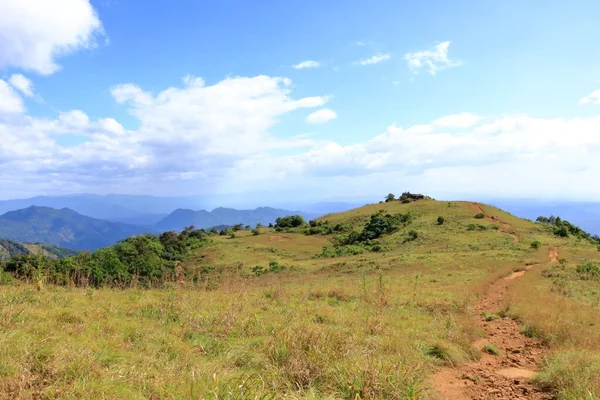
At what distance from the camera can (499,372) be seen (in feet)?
22.9

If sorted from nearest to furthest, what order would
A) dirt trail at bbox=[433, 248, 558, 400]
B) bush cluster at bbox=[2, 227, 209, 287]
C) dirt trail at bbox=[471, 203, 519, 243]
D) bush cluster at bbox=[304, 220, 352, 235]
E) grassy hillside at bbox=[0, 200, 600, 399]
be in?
grassy hillside at bbox=[0, 200, 600, 399], dirt trail at bbox=[433, 248, 558, 400], bush cluster at bbox=[2, 227, 209, 287], dirt trail at bbox=[471, 203, 519, 243], bush cluster at bbox=[304, 220, 352, 235]

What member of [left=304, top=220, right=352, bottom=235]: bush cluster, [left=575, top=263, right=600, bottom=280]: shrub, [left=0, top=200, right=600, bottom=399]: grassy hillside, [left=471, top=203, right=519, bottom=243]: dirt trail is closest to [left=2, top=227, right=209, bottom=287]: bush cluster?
[left=304, top=220, right=352, bottom=235]: bush cluster

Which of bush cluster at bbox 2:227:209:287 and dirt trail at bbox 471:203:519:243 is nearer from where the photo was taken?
bush cluster at bbox 2:227:209:287

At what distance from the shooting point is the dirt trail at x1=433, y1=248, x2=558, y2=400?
19.0 ft

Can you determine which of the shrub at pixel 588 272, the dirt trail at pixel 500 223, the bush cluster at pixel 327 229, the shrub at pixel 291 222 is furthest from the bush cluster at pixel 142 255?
the dirt trail at pixel 500 223

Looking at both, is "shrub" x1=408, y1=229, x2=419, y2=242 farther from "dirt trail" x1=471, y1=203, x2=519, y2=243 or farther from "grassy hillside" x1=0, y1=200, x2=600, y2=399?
"grassy hillside" x1=0, y1=200, x2=600, y2=399

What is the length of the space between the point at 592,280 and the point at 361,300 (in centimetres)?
1576

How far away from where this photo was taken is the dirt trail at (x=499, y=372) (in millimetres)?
5785

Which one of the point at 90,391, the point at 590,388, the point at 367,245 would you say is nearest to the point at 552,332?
the point at 590,388

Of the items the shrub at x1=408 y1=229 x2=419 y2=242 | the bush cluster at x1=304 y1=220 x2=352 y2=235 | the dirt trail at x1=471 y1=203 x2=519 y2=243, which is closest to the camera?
the dirt trail at x1=471 y1=203 x2=519 y2=243

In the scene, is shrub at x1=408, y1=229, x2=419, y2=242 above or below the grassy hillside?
below

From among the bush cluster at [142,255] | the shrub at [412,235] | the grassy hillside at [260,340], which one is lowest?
the bush cluster at [142,255]

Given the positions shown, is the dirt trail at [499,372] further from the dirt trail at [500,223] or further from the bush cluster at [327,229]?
the bush cluster at [327,229]

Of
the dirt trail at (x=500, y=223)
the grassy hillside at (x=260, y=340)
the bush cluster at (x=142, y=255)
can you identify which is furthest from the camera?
the dirt trail at (x=500, y=223)
